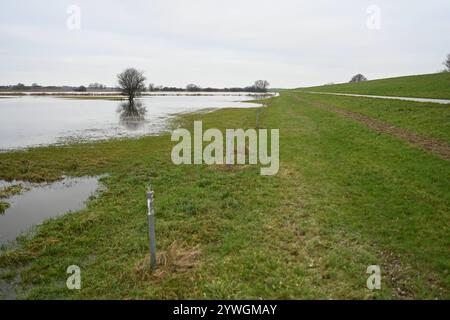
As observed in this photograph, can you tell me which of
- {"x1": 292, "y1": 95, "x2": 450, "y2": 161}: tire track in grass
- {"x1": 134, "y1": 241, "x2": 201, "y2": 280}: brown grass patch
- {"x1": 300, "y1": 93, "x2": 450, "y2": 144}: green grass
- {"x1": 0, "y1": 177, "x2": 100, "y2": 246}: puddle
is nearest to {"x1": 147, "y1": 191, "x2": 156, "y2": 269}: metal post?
{"x1": 134, "y1": 241, "x2": 201, "y2": 280}: brown grass patch

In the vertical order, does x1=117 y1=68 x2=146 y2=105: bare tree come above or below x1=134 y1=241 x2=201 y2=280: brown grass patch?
above

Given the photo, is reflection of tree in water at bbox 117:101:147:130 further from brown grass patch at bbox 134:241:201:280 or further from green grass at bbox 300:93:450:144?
brown grass patch at bbox 134:241:201:280

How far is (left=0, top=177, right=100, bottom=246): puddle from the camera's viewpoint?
8.82 meters

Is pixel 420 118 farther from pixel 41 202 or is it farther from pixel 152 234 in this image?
pixel 41 202

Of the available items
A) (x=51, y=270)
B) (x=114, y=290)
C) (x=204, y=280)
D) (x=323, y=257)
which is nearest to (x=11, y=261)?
(x=51, y=270)

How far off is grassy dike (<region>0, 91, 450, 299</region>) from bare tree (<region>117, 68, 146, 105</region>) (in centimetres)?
7402

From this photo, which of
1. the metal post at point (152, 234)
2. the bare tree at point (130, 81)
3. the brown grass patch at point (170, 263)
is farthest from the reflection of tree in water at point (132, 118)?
the bare tree at point (130, 81)

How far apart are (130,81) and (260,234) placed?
84.1 metres

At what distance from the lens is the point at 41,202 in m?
10.7

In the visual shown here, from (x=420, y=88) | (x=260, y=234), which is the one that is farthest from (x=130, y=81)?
(x=260, y=234)

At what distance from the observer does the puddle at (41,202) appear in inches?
347

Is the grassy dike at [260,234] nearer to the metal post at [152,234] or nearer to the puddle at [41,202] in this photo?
the metal post at [152,234]

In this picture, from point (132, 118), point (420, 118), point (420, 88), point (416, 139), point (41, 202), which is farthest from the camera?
point (420, 88)
